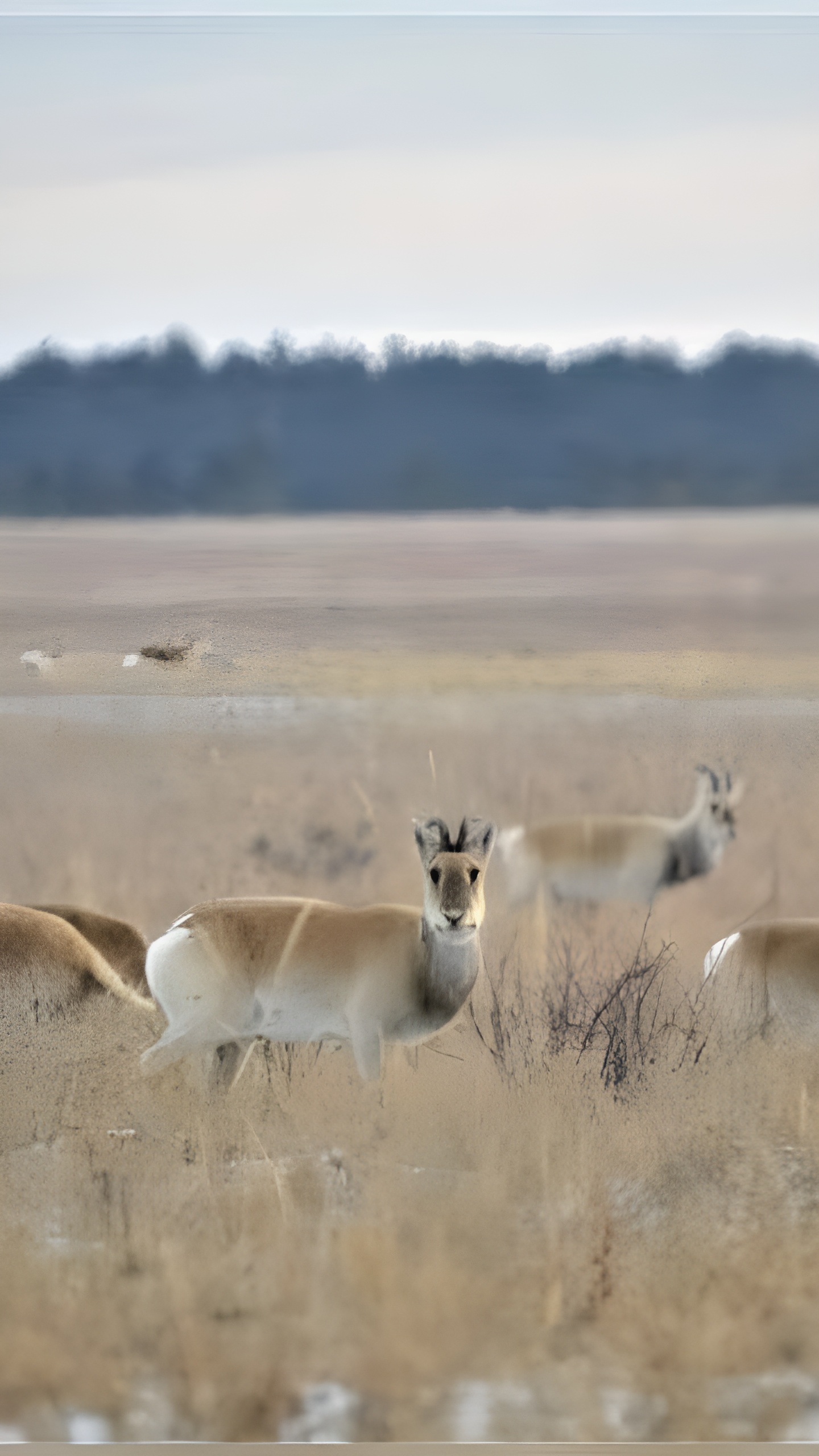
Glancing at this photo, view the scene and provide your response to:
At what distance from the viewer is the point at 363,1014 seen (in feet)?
7.18

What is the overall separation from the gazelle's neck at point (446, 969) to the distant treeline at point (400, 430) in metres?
0.76

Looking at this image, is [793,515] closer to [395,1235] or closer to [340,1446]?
[395,1235]

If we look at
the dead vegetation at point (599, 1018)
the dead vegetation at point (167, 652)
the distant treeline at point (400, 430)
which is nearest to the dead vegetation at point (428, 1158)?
the dead vegetation at point (599, 1018)

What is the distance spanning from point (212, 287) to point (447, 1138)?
5.13 ft

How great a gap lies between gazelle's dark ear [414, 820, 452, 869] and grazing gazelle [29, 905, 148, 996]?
52 centimetres

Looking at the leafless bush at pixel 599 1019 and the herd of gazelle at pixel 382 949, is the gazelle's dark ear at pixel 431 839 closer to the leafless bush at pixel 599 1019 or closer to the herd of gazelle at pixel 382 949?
the herd of gazelle at pixel 382 949

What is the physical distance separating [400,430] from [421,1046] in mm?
1094

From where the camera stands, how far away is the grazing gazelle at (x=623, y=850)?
2.17m

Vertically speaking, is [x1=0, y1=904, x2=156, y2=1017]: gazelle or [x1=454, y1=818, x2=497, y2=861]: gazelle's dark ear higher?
[x1=454, y1=818, x2=497, y2=861]: gazelle's dark ear

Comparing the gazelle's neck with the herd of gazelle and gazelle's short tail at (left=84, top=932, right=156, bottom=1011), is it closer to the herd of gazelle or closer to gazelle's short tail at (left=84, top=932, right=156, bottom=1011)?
the herd of gazelle

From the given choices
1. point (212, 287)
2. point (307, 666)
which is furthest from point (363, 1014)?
point (212, 287)

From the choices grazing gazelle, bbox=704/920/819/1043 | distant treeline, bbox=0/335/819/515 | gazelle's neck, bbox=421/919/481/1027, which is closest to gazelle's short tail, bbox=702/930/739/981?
grazing gazelle, bbox=704/920/819/1043

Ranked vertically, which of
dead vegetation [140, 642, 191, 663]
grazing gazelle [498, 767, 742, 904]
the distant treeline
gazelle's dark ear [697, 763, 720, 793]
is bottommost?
grazing gazelle [498, 767, 742, 904]

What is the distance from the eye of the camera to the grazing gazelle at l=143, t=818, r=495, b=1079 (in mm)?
2158
